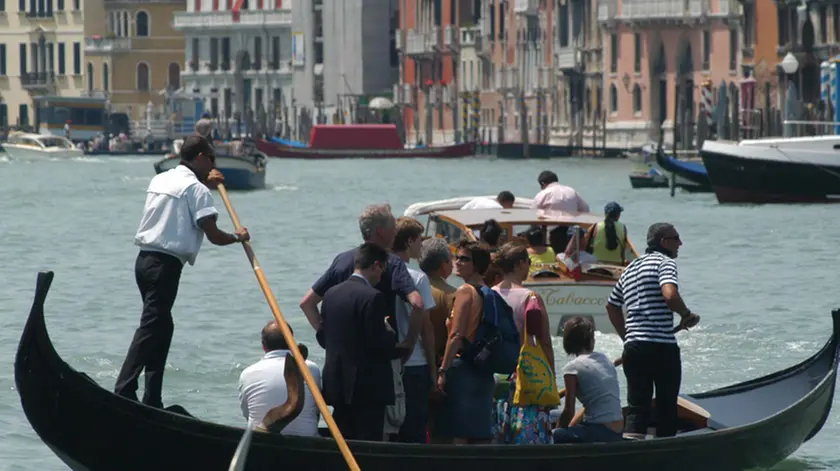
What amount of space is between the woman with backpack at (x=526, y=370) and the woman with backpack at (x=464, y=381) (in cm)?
13

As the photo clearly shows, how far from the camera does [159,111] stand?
93.1 metres

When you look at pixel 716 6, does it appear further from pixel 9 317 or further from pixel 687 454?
pixel 687 454

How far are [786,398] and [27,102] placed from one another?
87.7 m

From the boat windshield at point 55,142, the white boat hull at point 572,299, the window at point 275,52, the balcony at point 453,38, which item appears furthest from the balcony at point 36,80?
the white boat hull at point 572,299

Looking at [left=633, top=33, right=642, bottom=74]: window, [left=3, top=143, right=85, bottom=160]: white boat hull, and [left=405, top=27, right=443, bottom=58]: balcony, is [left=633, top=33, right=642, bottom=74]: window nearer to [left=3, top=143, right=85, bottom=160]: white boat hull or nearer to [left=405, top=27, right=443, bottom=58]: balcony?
[left=405, top=27, right=443, bottom=58]: balcony

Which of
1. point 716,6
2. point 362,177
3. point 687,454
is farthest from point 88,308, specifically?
point 716,6

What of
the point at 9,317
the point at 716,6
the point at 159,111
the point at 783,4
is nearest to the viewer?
the point at 9,317

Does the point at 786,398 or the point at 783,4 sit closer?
the point at 786,398

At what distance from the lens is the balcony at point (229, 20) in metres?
92.7

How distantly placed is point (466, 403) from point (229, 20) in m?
85.9

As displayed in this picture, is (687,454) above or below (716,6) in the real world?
below

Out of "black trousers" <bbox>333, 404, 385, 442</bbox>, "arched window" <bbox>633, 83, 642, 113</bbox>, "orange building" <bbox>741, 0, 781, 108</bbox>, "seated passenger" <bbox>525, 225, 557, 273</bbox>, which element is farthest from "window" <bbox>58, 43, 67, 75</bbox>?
"black trousers" <bbox>333, 404, 385, 442</bbox>

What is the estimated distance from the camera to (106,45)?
9262 centimetres

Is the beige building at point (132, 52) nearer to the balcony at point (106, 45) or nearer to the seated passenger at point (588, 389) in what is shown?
the balcony at point (106, 45)
